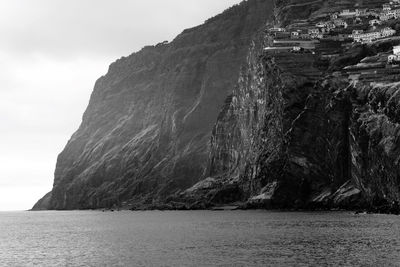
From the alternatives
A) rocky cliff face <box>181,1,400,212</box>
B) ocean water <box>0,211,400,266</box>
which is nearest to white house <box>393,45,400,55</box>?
rocky cliff face <box>181,1,400,212</box>

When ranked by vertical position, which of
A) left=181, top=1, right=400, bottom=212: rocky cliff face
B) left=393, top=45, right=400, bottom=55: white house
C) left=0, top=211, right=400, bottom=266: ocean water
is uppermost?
left=393, top=45, right=400, bottom=55: white house

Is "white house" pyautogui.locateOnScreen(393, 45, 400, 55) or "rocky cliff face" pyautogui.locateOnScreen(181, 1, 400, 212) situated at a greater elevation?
"white house" pyautogui.locateOnScreen(393, 45, 400, 55)

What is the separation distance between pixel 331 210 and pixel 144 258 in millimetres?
101713

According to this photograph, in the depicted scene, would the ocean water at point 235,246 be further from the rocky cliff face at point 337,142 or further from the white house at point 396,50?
the white house at point 396,50

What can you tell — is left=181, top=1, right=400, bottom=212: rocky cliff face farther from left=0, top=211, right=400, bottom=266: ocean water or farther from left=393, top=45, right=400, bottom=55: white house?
left=0, top=211, right=400, bottom=266: ocean water

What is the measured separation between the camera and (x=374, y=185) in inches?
6304

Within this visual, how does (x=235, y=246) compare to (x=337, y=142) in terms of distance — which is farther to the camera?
(x=337, y=142)

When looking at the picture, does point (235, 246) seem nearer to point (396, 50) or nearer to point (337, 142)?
point (337, 142)

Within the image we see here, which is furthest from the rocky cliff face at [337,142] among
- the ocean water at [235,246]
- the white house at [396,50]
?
the ocean water at [235,246]

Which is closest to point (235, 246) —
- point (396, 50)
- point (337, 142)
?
point (337, 142)

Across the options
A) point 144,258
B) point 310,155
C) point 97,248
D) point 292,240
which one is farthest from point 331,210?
point 144,258

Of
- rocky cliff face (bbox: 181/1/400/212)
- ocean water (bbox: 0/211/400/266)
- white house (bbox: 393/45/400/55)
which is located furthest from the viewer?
white house (bbox: 393/45/400/55)

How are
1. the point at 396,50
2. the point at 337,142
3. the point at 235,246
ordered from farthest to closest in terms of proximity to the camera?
1. the point at 396,50
2. the point at 337,142
3. the point at 235,246

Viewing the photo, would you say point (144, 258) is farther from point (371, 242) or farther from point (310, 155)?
point (310, 155)
